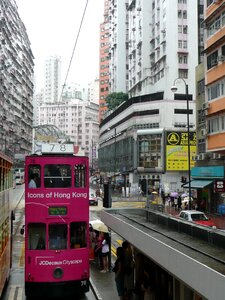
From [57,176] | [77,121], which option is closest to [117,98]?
[77,121]

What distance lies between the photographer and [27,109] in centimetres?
13462

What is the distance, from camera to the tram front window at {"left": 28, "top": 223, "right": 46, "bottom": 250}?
39.1ft

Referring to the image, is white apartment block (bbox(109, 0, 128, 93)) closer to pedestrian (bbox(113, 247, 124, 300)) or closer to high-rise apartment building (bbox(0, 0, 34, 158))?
high-rise apartment building (bbox(0, 0, 34, 158))

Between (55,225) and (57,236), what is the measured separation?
323 mm

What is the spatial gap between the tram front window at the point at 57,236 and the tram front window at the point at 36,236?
0.60 feet

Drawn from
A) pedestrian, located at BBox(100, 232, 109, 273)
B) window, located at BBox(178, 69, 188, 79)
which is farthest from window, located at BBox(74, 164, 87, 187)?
window, located at BBox(178, 69, 188, 79)

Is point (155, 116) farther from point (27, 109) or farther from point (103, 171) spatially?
point (27, 109)

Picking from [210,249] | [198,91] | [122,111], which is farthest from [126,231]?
[122,111]

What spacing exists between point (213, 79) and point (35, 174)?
22.8 m

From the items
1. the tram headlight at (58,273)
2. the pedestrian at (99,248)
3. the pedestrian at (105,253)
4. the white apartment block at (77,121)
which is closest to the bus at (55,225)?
the tram headlight at (58,273)

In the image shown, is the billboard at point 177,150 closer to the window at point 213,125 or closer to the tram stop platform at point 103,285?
the window at point 213,125

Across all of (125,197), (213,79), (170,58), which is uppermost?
→ (170,58)

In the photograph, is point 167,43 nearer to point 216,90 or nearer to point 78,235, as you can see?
point 216,90

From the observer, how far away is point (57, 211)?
11.9 meters
